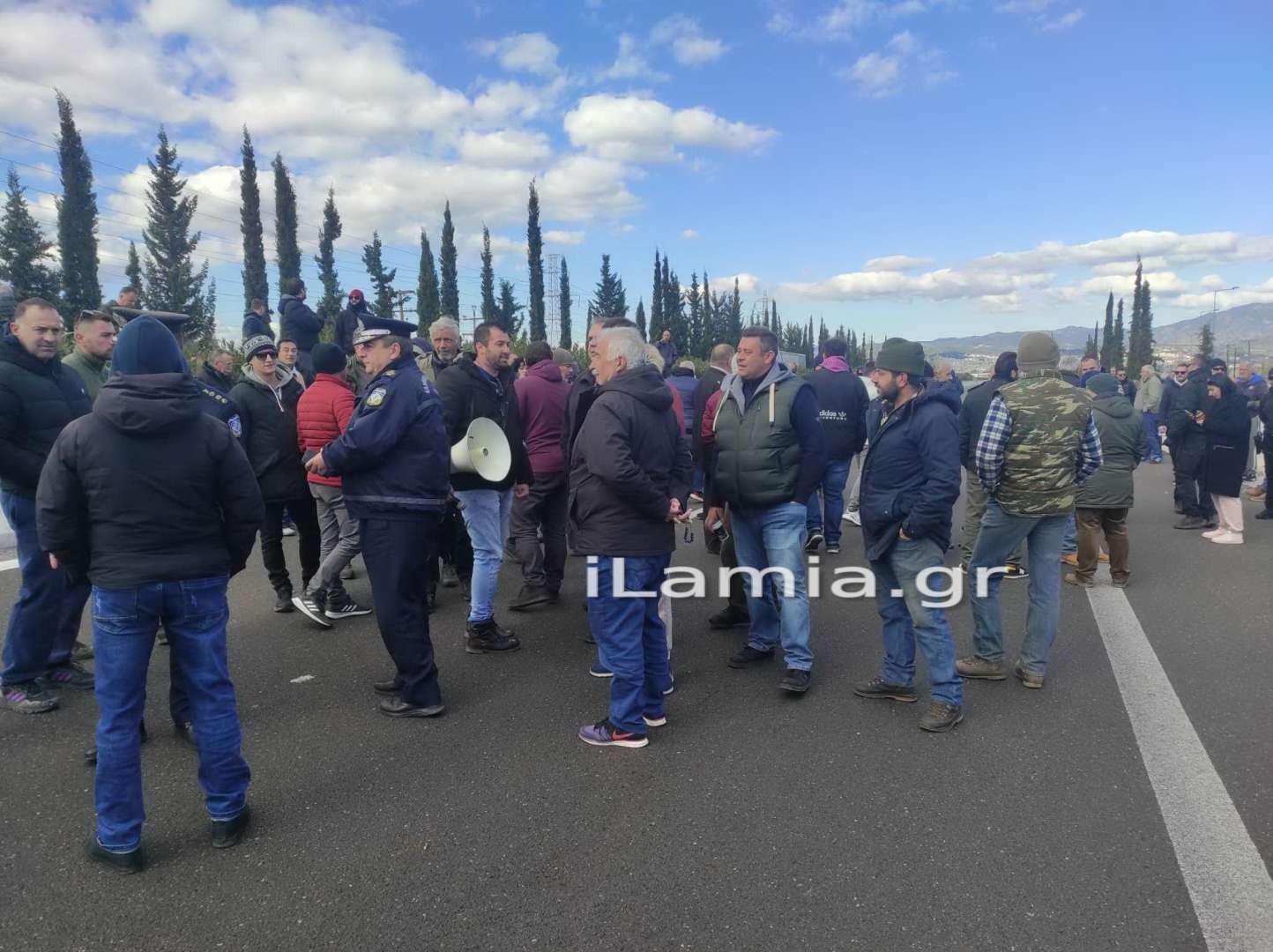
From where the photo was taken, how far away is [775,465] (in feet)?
14.1

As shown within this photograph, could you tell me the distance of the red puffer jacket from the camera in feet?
17.5

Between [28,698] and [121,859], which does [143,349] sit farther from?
[28,698]

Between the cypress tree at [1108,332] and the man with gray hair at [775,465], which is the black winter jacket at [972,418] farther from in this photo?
the cypress tree at [1108,332]

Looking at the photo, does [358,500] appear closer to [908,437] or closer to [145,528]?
[145,528]

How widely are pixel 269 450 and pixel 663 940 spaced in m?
4.35

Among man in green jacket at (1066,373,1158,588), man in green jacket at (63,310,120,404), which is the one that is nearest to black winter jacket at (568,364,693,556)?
man in green jacket at (63,310,120,404)

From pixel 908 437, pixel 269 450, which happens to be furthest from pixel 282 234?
pixel 908 437

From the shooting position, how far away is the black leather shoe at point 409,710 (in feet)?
13.4

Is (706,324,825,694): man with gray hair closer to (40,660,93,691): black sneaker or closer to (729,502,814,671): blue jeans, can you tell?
(729,502,814,671): blue jeans

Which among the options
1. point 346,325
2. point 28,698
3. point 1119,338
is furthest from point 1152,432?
point 1119,338

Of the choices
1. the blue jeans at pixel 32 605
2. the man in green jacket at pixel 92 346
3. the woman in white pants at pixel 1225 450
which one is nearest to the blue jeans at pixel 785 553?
the blue jeans at pixel 32 605

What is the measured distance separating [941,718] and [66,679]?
15.8 feet

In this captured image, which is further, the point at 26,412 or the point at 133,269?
the point at 133,269

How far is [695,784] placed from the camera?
341 cm
